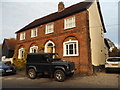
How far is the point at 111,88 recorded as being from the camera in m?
6.70

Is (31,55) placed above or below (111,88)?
above

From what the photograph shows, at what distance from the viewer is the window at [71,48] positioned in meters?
12.9

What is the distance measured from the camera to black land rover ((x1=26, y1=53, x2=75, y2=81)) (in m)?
8.58

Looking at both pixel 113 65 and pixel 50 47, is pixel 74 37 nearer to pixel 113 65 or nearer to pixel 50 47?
pixel 50 47

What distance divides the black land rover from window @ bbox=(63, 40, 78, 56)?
3.57 metres

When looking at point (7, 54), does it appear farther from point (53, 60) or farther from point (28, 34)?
point (53, 60)

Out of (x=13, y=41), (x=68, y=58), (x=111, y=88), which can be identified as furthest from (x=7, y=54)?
(x=111, y=88)

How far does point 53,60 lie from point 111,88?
16.1ft

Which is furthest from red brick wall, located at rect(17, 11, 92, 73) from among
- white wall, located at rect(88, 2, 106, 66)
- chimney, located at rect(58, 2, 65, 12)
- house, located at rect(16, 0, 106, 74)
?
chimney, located at rect(58, 2, 65, 12)

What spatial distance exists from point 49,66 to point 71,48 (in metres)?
5.06

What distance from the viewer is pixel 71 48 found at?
1340cm

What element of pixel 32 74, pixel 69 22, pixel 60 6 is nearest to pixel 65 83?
pixel 32 74

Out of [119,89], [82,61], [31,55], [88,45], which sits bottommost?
[119,89]

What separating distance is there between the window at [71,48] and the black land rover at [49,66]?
3.57m
